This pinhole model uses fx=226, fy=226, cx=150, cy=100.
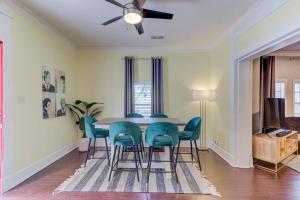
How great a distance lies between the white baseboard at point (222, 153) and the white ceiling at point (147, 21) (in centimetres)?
262

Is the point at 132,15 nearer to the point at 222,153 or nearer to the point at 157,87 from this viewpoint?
the point at 157,87

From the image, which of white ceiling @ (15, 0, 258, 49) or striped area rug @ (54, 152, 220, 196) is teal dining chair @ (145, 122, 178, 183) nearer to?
striped area rug @ (54, 152, 220, 196)

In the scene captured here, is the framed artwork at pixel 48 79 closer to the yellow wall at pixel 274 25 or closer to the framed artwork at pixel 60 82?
the framed artwork at pixel 60 82

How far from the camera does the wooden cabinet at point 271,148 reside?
4.14 meters

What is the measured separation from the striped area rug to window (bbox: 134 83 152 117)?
7.76 feet

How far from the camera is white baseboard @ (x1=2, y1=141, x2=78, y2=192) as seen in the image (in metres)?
3.21

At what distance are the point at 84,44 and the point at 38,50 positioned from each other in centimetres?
198

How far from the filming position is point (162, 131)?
132 inches

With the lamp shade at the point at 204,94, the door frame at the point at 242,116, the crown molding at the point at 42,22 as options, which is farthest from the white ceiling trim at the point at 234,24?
the lamp shade at the point at 204,94

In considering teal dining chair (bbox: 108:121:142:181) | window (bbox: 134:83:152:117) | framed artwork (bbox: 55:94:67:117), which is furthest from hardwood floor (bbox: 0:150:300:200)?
window (bbox: 134:83:152:117)

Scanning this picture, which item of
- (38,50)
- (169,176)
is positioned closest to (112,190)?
(169,176)

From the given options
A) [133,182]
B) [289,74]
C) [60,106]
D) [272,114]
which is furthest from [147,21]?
[289,74]

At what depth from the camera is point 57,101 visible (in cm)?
496

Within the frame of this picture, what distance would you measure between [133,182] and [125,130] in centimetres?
84
